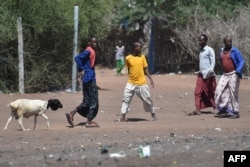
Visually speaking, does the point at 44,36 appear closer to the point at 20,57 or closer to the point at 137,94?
the point at 20,57

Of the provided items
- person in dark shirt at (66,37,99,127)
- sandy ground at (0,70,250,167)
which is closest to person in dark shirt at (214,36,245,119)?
sandy ground at (0,70,250,167)

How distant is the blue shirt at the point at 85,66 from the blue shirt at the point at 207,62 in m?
2.97

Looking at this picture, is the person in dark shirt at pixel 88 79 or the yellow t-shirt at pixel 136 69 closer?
the person in dark shirt at pixel 88 79

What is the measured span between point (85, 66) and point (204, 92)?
10.9 feet

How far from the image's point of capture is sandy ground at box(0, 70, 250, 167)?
311 inches

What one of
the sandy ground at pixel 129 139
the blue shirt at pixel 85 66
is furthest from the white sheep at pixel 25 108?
the blue shirt at pixel 85 66

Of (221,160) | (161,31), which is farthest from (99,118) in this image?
(161,31)

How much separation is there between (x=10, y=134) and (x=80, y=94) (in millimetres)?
7288

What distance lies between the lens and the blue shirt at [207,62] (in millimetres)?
13992

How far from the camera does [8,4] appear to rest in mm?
17516

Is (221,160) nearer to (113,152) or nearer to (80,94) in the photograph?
(113,152)

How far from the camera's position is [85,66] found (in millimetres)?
12172

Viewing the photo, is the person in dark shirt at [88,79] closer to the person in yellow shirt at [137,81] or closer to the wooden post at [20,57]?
the person in yellow shirt at [137,81]

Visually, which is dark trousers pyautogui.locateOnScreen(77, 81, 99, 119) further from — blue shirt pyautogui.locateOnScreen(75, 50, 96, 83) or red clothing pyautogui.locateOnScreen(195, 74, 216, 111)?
red clothing pyautogui.locateOnScreen(195, 74, 216, 111)
